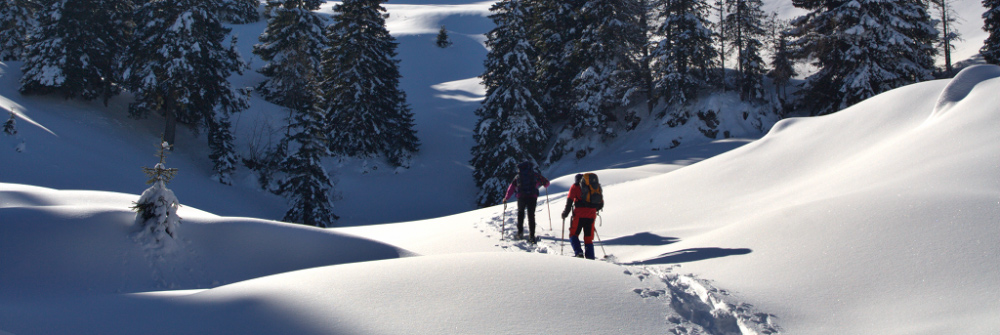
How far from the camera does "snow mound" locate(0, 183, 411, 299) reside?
6.29m

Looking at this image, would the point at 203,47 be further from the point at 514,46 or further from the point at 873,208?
the point at 873,208

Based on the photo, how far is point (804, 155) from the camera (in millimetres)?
10258

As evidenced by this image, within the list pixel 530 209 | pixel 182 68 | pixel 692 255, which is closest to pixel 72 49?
pixel 182 68

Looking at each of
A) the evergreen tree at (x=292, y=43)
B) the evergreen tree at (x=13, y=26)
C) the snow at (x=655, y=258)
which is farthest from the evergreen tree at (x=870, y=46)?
the evergreen tree at (x=13, y=26)

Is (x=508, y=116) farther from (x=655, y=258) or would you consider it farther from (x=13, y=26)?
(x=13, y=26)

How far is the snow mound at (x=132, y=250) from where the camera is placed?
629cm

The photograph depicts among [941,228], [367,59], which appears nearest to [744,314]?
[941,228]

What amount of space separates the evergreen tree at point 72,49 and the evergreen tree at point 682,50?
85.2ft

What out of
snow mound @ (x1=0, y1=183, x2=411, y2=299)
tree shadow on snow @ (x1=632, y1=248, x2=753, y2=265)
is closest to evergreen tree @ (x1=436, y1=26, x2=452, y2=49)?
snow mound @ (x1=0, y1=183, x2=411, y2=299)

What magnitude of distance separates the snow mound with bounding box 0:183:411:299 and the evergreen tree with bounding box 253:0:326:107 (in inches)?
788

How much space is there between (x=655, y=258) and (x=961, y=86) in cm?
664

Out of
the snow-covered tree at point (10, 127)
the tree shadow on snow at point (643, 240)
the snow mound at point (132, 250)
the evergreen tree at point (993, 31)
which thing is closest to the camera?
the snow mound at point (132, 250)

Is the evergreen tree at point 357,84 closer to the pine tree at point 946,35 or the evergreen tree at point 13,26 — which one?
the evergreen tree at point 13,26

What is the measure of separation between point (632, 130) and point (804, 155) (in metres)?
19.7
